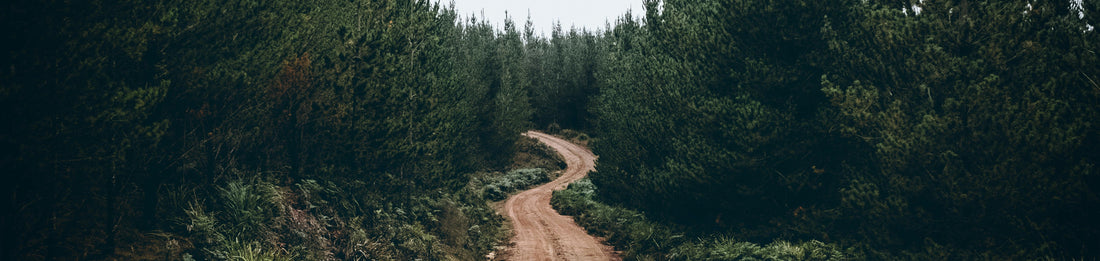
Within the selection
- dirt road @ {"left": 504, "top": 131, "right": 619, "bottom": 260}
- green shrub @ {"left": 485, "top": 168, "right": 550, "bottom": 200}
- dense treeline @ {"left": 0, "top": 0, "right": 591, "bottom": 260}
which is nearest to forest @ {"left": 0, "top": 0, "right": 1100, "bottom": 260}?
dense treeline @ {"left": 0, "top": 0, "right": 591, "bottom": 260}

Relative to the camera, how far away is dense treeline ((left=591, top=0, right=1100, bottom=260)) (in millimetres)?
8180

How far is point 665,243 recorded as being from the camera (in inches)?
631

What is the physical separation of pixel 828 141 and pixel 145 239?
13146mm

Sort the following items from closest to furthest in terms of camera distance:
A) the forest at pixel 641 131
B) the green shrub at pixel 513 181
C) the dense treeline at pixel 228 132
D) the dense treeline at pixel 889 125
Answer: the dense treeline at pixel 228 132
the forest at pixel 641 131
the dense treeline at pixel 889 125
the green shrub at pixel 513 181

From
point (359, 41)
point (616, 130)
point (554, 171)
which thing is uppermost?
point (359, 41)

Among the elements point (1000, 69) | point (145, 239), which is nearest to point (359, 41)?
point (145, 239)

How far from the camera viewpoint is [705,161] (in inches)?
522

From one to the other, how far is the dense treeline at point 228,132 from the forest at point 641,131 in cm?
4

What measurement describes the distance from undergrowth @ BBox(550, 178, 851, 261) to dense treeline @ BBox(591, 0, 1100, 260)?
40 centimetres

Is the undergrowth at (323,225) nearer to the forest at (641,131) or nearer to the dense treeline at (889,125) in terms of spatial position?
the forest at (641,131)

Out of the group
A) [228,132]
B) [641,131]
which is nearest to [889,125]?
[641,131]

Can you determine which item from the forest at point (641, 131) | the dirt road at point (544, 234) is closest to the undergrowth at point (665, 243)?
the forest at point (641, 131)

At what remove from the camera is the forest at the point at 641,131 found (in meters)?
6.69

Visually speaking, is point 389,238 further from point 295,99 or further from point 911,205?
point 911,205
